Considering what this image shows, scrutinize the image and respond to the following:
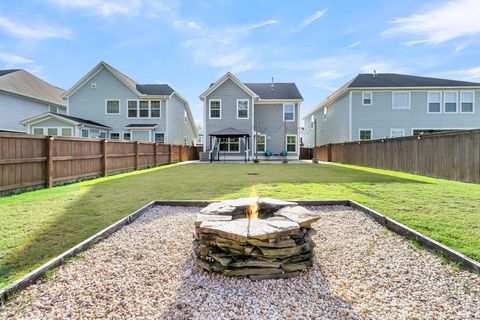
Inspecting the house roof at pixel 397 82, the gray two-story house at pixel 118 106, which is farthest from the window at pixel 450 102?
the gray two-story house at pixel 118 106

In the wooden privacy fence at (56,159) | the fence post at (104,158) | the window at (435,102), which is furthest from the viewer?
the window at (435,102)

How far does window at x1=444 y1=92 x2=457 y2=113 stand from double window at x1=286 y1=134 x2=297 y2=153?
12.0 meters

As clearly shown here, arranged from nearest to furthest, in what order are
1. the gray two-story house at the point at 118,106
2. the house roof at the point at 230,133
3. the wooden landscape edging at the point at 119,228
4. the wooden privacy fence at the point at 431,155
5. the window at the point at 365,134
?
the wooden landscape edging at the point at 119,228, the wooden privacy fence at the point at 431,155, the window at the point at 365,134, the house roof at the point at 230,133, the gray two-story house at the point at 118,106

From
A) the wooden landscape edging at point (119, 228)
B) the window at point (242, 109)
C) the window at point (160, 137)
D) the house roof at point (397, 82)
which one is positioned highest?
the house roof at point (397, 82)

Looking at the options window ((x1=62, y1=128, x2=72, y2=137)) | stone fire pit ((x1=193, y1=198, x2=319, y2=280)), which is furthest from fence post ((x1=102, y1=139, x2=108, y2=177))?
window ((x1=62, y1=128, x2=72, y2=137))

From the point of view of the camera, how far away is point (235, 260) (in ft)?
8.76

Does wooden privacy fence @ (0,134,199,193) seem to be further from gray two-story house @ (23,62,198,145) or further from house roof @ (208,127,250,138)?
gray two-story house @ (23,62,198,145)

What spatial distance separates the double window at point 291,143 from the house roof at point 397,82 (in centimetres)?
641

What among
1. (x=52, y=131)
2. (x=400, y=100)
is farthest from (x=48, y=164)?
(x=400, y=100)

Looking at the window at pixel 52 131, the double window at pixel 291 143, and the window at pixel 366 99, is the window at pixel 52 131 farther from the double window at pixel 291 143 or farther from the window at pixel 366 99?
the window at pixel 366 99

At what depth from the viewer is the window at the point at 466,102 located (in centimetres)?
2158

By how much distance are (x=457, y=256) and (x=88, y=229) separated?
4625 mm

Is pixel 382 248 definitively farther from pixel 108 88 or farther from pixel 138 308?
pixel 108 88

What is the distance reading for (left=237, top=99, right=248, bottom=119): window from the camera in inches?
961
